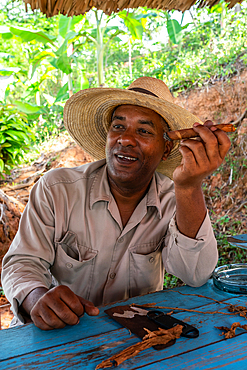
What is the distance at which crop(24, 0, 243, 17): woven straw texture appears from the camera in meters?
1.83

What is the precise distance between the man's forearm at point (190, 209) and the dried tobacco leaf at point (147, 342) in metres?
0.52

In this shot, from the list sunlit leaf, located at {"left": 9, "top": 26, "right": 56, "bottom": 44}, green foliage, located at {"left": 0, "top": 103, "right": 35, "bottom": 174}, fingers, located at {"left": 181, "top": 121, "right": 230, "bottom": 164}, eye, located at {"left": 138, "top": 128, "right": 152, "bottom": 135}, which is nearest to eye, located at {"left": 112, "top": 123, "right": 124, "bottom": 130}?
eye, located at {"left": 138, "top": 128, "right": 152, "bottom": 135}

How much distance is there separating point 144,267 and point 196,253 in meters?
0.33

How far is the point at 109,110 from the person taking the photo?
2.05 meters

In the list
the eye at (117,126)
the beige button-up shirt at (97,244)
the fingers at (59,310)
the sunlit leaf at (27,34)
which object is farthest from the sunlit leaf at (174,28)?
the fingers at (59,310)

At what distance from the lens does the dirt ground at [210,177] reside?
4.07 metres

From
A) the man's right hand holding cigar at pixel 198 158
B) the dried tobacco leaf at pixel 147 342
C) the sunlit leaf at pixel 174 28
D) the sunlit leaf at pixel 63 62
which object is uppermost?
the sunlit leaf at pixel 174 28

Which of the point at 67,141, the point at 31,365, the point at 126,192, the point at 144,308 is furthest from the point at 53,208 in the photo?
the point at 67,141

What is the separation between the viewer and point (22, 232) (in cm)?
158

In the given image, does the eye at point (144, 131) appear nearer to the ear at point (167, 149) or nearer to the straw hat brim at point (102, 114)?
the straw hat brim at point (102, 114)

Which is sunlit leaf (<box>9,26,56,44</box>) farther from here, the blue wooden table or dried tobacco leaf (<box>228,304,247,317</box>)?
dried tobacco leaf (<box>228,304,247,317</box>)

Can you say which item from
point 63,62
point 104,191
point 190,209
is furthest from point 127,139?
point 63,62

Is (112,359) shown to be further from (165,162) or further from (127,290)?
(165,162)

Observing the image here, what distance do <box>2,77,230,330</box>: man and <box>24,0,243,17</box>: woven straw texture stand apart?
495mm
